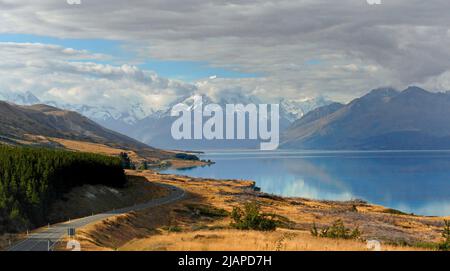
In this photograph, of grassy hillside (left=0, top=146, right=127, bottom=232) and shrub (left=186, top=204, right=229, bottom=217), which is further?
shrub (left=186, top=204, right=229, bottom=217)

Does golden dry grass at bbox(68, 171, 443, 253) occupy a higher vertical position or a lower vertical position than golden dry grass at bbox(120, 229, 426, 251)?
lower

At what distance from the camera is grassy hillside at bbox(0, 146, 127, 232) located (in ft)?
226

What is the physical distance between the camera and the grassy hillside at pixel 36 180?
68812 millimetres

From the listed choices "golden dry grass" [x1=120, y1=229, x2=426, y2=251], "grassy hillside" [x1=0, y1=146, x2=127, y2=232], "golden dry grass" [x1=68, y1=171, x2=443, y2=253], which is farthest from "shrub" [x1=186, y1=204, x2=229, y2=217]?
"golden dry grass" [x1=120, y1=229, x2=426, y2=251]

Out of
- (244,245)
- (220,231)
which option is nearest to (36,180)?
(220,231)

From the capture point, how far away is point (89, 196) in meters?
102

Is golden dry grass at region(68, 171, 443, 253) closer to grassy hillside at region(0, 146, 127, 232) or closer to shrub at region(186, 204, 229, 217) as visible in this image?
shrub at region(186, 204, 229, 217)

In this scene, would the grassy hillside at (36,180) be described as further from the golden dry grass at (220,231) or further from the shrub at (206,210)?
the shrub at (206,210)

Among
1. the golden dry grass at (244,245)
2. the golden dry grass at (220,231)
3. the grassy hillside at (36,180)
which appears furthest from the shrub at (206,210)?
the golden dry grass at (244,245)

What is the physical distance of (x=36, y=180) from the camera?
267 feet

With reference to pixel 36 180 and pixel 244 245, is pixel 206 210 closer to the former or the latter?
pixel 36 180
